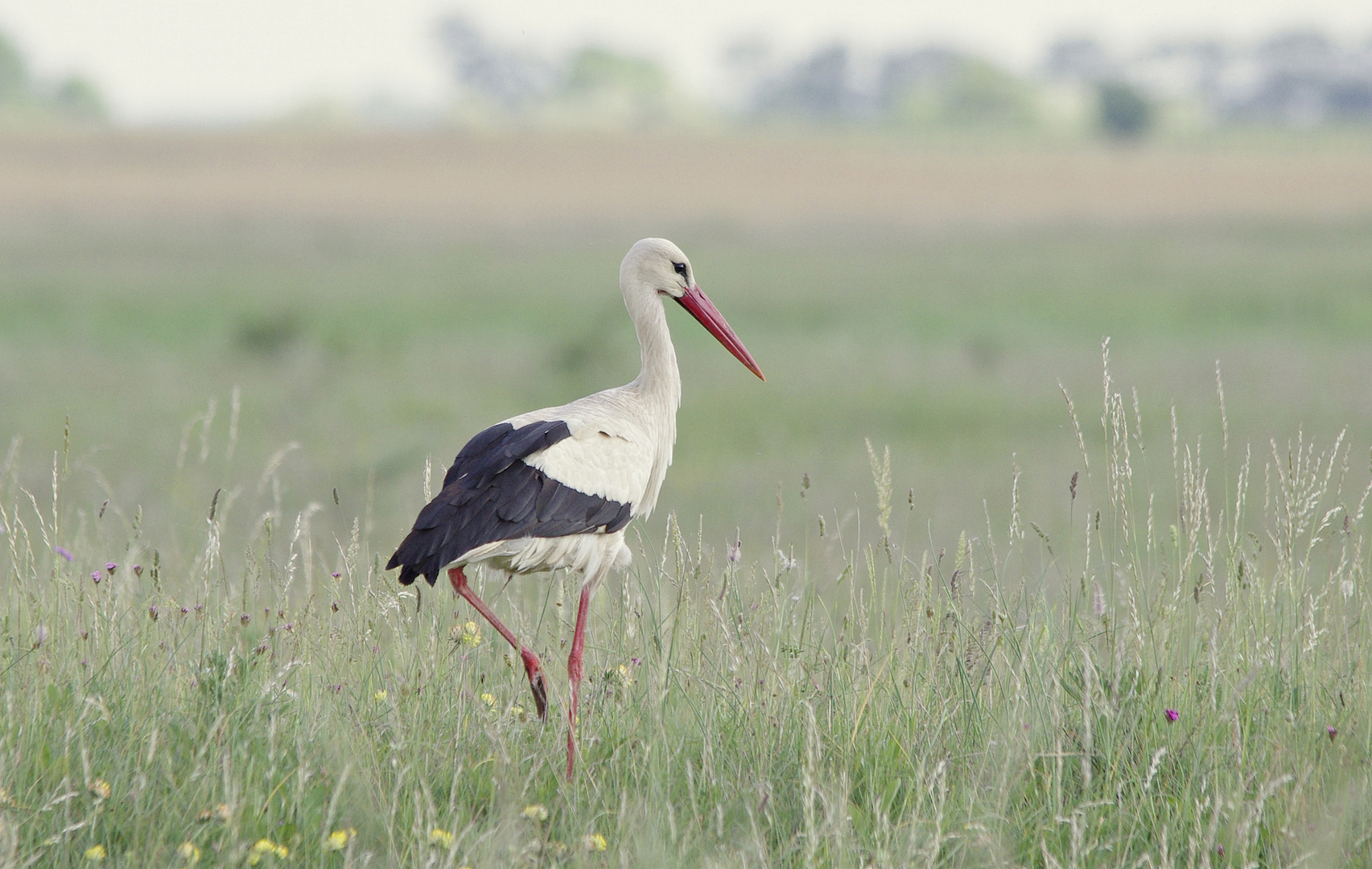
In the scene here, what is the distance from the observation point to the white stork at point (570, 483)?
138 inches

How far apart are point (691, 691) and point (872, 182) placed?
4092 centimetres

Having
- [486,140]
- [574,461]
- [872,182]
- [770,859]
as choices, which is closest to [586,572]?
[574,461]

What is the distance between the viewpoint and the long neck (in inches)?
166

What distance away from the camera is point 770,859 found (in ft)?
8.50

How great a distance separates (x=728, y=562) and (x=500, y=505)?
65cm

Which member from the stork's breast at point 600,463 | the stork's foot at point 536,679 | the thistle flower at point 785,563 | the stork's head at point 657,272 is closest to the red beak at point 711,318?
the stork's head at point 657,272

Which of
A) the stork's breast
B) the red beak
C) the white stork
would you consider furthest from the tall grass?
the red beak

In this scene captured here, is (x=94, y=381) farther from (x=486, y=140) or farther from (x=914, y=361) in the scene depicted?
(x=486, y=140)

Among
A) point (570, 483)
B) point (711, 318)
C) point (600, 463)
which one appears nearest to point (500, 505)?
point (570, 483)

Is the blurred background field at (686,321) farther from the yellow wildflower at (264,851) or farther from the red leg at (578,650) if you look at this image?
the yellow wildflower at (264,851)

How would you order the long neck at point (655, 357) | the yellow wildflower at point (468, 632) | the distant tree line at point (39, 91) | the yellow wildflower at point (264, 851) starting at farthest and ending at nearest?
1. the distant tree line at point (39, 91)
2. the long neck at point (655, 357)
3. the yellow wildflower at point (468, 632)
4. the yellow wildflower at point (264, 851)

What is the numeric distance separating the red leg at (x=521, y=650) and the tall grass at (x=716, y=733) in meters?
0.06

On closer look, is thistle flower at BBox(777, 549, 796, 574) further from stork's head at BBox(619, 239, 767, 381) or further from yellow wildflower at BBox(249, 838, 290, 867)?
yellow wildflower at BBox(249, 838, 290, 867)

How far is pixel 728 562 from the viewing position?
3498mm
